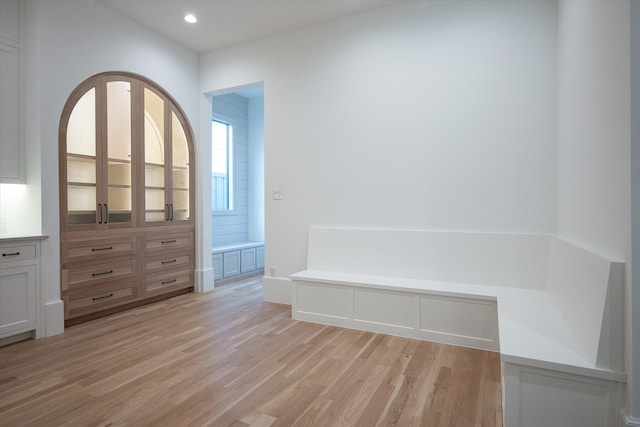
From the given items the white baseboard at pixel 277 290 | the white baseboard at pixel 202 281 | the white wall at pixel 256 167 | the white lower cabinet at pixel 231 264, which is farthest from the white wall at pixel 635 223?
the white wall at pixel 256 167

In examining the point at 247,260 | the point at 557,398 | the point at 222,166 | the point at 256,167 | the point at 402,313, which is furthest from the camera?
the point at 256,167

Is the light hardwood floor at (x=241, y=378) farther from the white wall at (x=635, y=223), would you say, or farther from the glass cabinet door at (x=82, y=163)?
the glass cabinet door at (x=82, y=163)

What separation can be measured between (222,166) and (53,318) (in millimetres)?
3569

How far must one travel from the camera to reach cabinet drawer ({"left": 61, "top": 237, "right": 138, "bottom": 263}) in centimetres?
325

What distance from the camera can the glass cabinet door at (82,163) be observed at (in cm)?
329

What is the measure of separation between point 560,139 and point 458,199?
874 millimetres

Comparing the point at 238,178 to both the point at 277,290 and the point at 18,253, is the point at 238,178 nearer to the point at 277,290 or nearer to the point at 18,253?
the point at 277,290

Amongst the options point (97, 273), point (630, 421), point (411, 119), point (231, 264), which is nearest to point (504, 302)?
point (630, 421)

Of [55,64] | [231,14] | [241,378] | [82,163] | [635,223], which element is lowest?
[241,378]

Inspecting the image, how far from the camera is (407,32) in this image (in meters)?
3.43

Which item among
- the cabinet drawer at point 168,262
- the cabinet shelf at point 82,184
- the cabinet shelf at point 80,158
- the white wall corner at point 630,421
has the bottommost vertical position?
the white wall corner at point 630,421

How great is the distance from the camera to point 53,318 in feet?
10.1

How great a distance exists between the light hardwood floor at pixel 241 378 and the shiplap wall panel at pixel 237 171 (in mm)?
2715

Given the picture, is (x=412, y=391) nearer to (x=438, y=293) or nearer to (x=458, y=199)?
(x=438, y=293)
